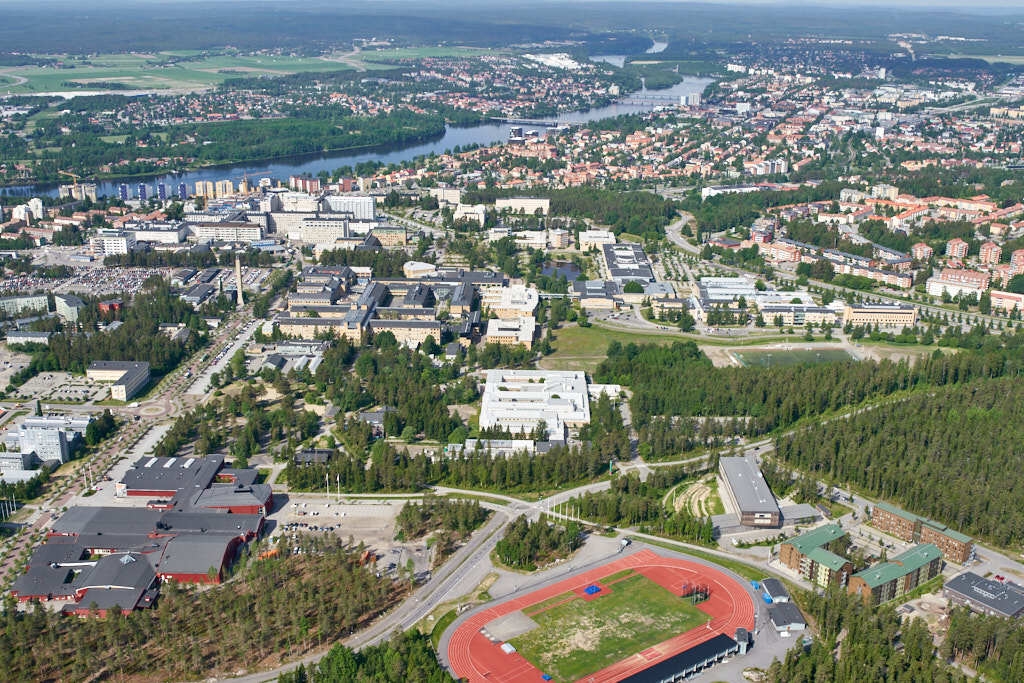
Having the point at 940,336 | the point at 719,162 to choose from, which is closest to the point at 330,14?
the point at 719,162

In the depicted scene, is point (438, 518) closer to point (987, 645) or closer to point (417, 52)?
point (987, 645)

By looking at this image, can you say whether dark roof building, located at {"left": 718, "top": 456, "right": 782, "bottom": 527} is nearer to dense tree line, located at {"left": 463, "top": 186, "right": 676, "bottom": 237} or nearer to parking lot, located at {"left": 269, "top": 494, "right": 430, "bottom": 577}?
parking lot, located at {"left": 269, "top": 494, "right": 430, "bottom": 577}

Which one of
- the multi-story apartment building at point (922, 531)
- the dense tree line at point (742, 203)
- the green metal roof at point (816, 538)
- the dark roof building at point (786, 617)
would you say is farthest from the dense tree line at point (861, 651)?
the dense tree line at point (742, 203)

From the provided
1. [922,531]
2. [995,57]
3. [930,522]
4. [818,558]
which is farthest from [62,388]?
[995,57]

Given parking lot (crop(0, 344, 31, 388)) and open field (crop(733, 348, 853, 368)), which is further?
open field (crop(733, 348, 853, 368))

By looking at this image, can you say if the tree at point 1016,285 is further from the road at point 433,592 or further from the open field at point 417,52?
the open field at point 417,52

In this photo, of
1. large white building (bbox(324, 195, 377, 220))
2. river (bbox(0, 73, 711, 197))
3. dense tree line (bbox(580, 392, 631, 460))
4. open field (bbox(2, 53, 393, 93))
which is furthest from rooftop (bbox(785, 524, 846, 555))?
open field (bbox(2, 53, 393, 93))
